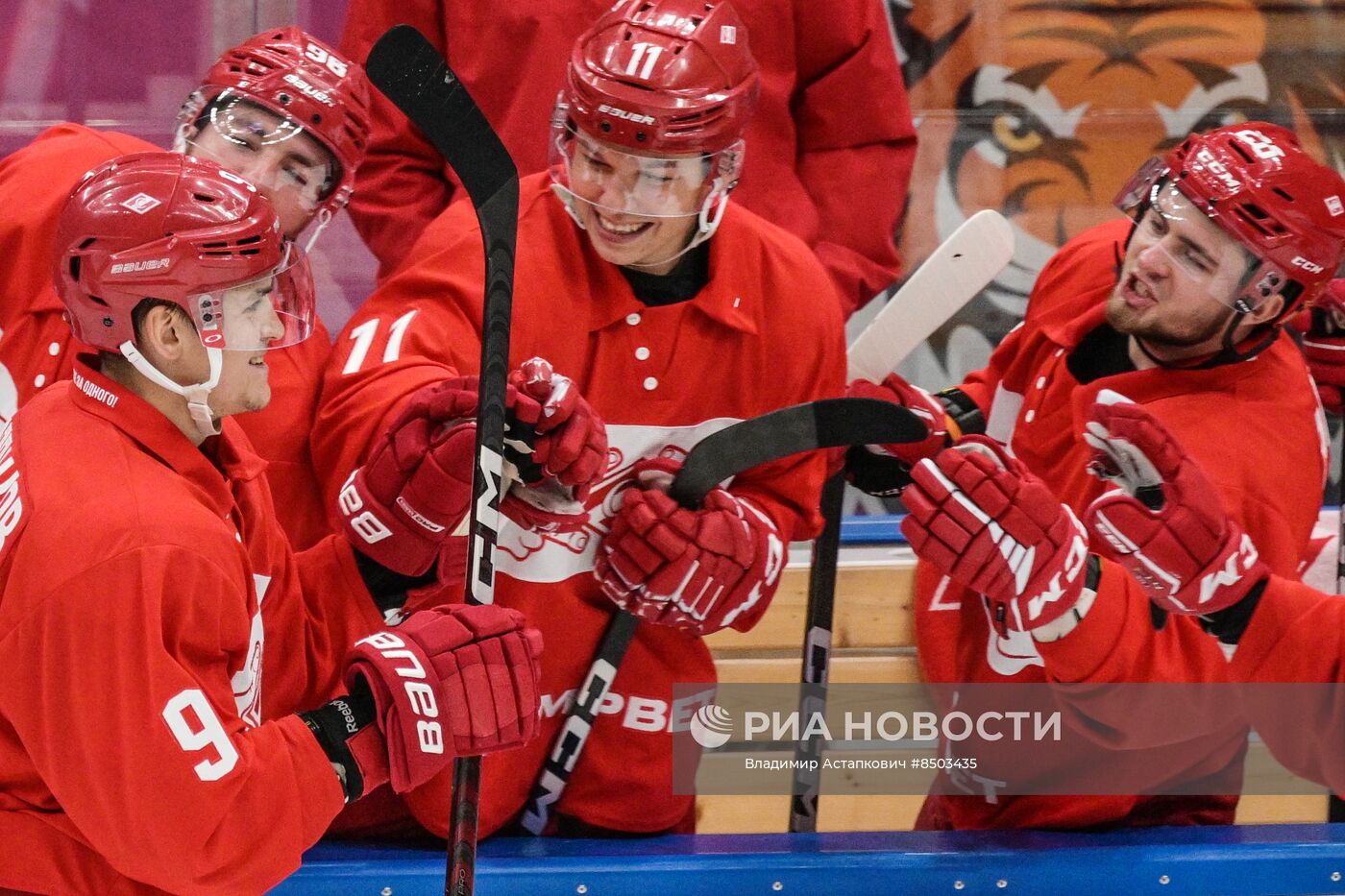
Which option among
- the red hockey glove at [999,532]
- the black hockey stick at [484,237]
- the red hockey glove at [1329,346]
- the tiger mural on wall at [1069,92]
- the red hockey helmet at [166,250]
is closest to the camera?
the red hockey helmet at [166,250]

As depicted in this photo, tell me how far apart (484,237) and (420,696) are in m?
0.52

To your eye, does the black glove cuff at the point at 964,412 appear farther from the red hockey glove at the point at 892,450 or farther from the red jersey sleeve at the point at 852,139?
the red jersey sleeve at the point at 852,139

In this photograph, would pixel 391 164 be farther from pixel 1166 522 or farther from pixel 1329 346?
pixel 1329 346

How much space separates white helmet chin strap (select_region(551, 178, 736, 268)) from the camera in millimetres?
1922

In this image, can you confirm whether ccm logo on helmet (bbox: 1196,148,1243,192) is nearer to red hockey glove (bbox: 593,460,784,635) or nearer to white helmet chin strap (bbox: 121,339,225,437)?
red hockey glove (bbox: 593,460,784,635)

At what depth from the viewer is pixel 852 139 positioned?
269 centimetres

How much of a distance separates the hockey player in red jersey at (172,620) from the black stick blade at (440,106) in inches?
8.2

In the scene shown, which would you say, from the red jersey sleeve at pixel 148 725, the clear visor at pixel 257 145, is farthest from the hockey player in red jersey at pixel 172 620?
the clear visor at pixel 257 145

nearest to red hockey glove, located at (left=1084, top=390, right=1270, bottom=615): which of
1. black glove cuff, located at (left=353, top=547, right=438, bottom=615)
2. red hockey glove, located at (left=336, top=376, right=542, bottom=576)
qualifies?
red hockey glove, located at (left=336, top=376, right=542, bottom=576)

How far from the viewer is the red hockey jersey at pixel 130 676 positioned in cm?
140

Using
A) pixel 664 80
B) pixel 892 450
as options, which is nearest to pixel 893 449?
pixel 892 450

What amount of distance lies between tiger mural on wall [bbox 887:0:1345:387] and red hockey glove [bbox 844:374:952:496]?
4.20 feet

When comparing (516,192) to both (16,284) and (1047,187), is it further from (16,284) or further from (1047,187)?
(1047,187)

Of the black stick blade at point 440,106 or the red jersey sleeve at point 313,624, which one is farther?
the red jersey sleeve at point 313,624
